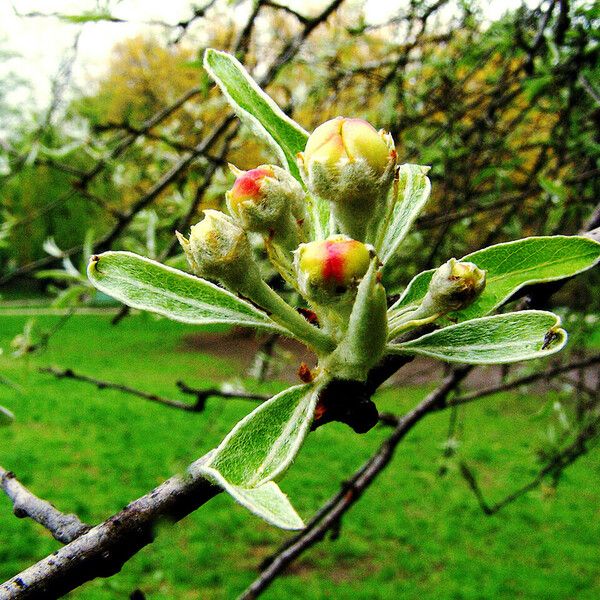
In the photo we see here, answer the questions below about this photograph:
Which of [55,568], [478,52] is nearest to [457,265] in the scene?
[55,568]

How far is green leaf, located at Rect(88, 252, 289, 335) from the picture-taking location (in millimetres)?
654

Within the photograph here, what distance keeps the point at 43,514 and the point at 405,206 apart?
528 mm

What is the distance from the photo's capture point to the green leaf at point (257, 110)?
0.77 m

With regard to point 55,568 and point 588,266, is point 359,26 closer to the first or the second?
point 588,266

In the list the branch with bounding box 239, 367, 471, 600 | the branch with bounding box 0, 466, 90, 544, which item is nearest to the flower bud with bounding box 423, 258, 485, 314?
the branch with bounding box 0, 466, 90, 544

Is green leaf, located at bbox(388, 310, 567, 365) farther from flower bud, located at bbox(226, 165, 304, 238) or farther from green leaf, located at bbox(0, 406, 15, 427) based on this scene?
green leaf, located at bbox(0, 406, 15, 427)

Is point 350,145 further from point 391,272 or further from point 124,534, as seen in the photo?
point 391,272

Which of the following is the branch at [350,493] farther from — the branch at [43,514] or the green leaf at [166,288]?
the green leaf at [166,288]

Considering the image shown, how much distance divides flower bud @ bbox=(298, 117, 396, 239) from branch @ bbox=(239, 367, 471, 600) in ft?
3.33

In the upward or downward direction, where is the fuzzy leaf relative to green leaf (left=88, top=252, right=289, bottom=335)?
downward

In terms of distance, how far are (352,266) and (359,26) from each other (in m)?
2.59

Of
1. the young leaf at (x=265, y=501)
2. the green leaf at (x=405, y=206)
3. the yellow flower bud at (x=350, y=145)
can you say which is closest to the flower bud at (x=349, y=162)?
the yellow flower bud at (x=350, y=145)

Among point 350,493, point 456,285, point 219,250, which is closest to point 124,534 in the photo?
point 219,250

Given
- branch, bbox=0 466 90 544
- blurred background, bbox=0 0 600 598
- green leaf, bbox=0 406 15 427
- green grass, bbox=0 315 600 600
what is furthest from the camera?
green grass, bbox=0 315 600 600
